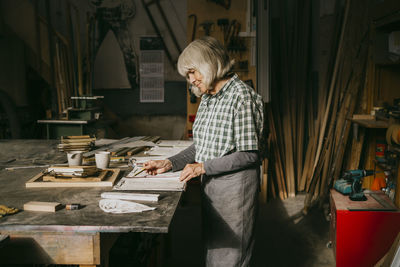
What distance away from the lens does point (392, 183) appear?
10.1 ft

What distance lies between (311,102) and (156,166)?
3.22 metres

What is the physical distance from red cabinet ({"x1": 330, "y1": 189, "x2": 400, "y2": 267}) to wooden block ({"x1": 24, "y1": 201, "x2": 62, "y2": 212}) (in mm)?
1908

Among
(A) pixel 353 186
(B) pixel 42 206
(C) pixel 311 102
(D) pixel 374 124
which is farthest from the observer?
(C) pixel 311 102

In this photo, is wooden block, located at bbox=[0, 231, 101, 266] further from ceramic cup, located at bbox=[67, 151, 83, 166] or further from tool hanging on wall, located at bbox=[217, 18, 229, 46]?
tool hanging on wall, located at bbox=[217, 18, 229, 46]

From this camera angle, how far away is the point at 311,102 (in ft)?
15.3

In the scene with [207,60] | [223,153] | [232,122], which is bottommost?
[223,153]

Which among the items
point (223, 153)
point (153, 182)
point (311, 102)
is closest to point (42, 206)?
point (153, 182)

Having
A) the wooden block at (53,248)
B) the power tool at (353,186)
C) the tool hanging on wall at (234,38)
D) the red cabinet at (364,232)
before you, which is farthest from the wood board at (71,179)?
the tool hanging on wall at (234,38)

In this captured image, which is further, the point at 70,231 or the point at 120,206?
the point at 120,206

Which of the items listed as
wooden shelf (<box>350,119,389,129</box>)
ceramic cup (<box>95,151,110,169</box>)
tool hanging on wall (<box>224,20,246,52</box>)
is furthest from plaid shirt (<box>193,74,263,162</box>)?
tool hanging on wall (<box>224,20,246,52</box>)

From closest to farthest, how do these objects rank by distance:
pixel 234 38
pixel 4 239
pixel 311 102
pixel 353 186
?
pixel 4 239 → pixel 353 186 → pixel 234 38 → pixel 311 102

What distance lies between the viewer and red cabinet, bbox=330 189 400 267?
2.52 m

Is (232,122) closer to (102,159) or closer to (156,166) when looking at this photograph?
(156,166)

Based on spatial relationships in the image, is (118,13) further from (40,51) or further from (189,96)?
(189,96)
